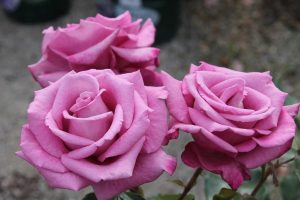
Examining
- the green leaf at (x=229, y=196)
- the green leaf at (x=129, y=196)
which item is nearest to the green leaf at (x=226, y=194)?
the green leaf at (x=229, y=196)

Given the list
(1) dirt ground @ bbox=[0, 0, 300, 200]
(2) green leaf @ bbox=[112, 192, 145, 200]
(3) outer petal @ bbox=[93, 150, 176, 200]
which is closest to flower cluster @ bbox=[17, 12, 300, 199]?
(3) outer petal @ bbox=[93, 150, 176, 200]

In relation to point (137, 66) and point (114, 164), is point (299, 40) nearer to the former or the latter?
point (137, 66)

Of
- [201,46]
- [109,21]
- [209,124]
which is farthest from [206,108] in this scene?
[201,46]

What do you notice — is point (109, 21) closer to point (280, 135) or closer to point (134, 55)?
point (134, 55)

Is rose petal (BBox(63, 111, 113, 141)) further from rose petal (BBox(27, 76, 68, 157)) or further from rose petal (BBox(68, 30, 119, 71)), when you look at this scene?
rose petal (BBox(68, 30, 119, 71))

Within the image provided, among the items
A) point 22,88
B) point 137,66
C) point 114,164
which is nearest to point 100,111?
point 114,164

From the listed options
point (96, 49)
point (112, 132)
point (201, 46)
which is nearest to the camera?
point (112, 132)
